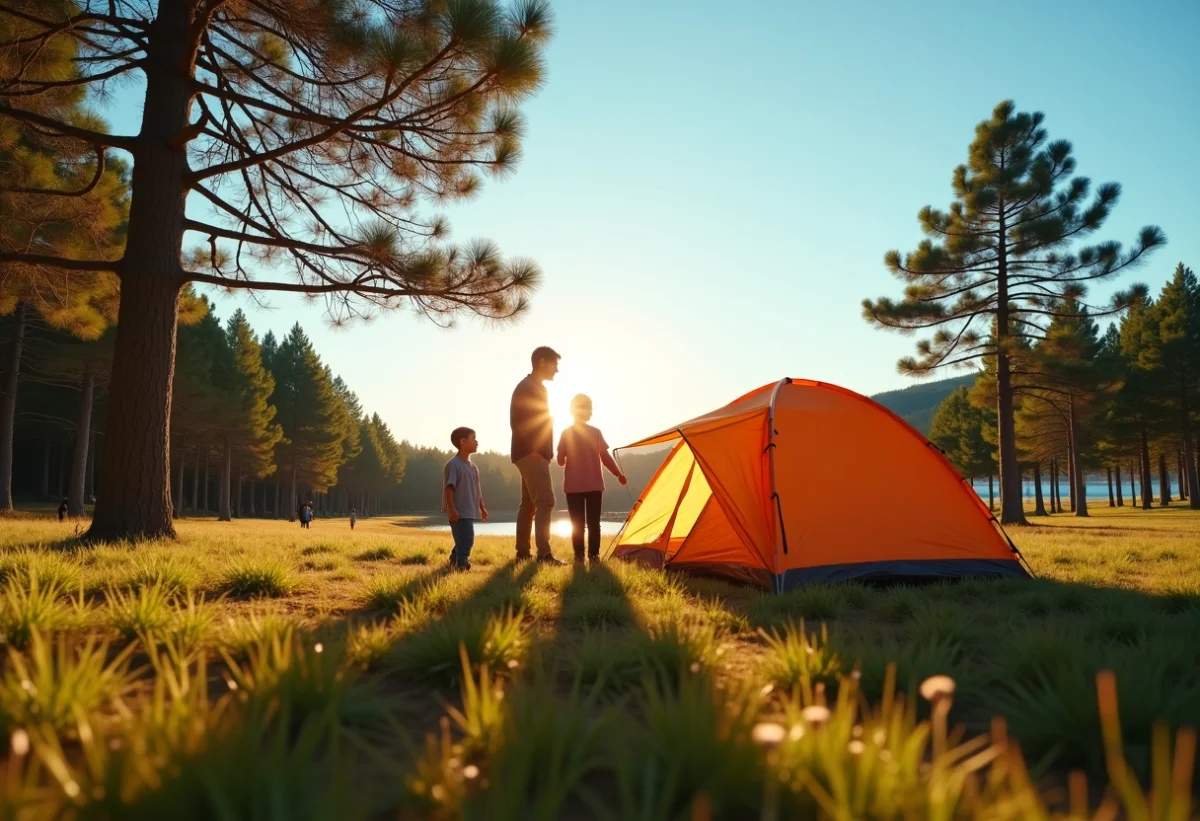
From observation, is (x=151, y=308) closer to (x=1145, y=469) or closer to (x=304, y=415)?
(x=304, y=415)

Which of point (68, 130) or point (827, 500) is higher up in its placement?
point (68, 130)

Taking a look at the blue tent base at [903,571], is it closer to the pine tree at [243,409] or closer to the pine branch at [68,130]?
the pine branch at [68,130]

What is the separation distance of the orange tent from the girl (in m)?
1.14

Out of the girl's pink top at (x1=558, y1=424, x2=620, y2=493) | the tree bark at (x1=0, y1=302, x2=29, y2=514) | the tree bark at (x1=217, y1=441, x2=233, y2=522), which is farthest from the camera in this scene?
the tree bark at (x1=217, y1=441, x2=233, y2=522)

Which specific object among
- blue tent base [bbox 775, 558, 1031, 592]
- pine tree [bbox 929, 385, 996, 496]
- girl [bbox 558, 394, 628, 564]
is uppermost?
pine tree [bbox 929, 385, 996, 496]

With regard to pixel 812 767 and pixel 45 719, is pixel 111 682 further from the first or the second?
pixel 812 767

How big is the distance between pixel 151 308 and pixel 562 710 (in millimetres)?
7608

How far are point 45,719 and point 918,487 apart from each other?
265 inches

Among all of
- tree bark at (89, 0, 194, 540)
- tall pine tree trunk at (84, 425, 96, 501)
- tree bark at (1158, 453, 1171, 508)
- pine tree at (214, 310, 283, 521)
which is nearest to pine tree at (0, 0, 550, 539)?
tree bark at (89, 0, 194, 540)

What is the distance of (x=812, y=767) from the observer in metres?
1.57

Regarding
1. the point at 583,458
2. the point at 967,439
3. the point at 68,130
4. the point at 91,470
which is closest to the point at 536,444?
the point at 583,458

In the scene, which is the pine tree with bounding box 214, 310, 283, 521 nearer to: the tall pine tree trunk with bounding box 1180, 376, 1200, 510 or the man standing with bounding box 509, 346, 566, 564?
the man standing with bounding box 509, 346, 566, 564

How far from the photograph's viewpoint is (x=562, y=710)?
202cm

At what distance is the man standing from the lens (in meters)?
7.22
